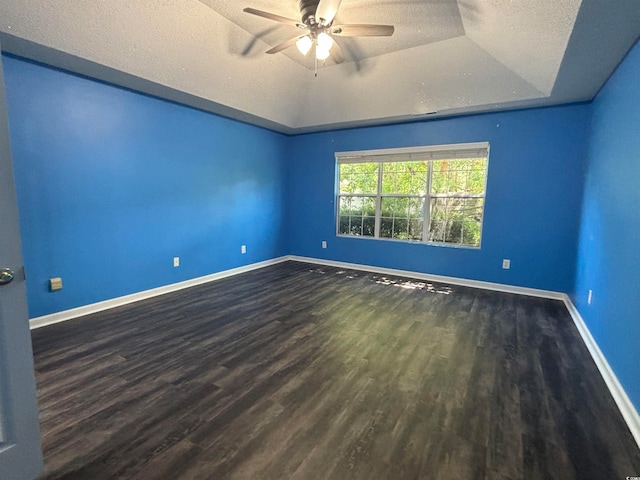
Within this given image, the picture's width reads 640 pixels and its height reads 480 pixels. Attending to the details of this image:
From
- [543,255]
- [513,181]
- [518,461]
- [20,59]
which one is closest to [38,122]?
[20,59]

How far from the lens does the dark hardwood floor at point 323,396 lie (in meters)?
1.46

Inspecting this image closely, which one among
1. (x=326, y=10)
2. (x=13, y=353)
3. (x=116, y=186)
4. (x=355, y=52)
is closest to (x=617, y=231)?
(x=326, y=10)

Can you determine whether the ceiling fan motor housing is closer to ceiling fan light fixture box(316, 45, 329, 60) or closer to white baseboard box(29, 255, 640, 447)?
ceiling fan light fixture box(316, 45, 329, 60)

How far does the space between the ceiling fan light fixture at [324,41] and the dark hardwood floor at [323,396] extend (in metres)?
2.56

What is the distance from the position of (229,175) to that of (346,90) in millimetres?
2138

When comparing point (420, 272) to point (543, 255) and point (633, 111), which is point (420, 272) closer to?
point (543, 255)

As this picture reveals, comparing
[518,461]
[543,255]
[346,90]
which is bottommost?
[518,461]

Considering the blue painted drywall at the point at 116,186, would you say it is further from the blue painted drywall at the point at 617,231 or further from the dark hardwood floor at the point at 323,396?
the blue painted drywall at the point at 617,231

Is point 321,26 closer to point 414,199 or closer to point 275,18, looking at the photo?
point 275,18

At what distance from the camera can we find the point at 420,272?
4.84 meters

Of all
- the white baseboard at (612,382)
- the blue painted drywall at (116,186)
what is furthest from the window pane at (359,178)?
the white baseboard at (612,382)

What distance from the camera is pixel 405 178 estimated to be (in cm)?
490

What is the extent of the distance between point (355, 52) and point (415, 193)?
220 cm

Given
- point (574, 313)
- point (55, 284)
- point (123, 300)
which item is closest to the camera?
point (55, 284)
